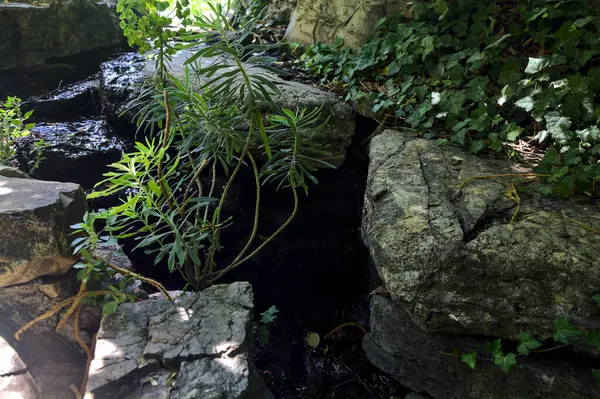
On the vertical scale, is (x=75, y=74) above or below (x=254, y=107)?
below

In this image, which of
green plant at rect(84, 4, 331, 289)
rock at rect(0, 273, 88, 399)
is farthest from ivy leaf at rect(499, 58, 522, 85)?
rock at rect(0, 273, 88, 399)

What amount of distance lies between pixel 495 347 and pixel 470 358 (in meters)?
0.13

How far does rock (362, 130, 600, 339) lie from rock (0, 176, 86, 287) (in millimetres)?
1618

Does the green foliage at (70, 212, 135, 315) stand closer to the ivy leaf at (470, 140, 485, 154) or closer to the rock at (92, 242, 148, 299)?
the rock at (92, 242, 148, 299)

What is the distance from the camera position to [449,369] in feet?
7.56

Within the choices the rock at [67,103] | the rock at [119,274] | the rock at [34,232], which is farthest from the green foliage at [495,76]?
the rock at [67,103]

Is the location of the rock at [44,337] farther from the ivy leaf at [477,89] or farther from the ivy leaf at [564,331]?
the ivy leaf at [477,89]

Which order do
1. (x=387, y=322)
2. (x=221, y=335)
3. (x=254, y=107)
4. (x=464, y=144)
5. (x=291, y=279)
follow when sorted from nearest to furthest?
(x=221, y=335) < (x=254, y=107) < (x=387, y=322) < (x=464, y=144) < (x=291, y=279)

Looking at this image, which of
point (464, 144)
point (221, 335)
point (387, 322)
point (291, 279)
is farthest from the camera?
point (291, 279)

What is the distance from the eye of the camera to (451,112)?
117 inches

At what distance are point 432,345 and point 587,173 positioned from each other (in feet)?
4.13

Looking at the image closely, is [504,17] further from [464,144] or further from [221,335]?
[221,335]

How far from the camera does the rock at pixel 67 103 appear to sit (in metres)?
4.16

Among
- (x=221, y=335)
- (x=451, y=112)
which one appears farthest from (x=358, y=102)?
(x=221, y=335)
